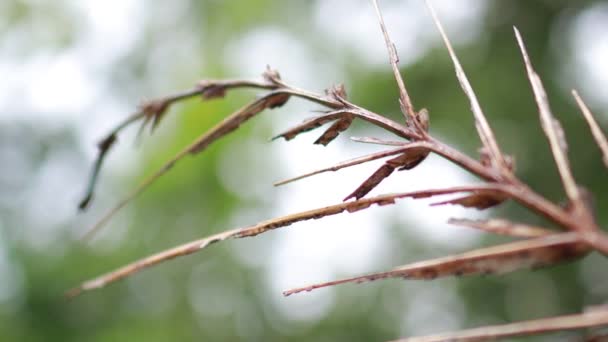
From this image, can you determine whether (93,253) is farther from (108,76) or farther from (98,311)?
(108,76)

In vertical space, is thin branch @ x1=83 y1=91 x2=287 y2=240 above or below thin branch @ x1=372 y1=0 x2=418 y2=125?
below

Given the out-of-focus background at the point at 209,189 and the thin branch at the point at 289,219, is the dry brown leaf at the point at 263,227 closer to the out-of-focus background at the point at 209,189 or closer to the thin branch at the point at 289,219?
the thin branch at the point at 289,219

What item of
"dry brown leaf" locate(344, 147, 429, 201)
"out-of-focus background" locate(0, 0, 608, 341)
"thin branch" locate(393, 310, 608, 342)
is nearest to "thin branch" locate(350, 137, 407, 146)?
"dry brown leaf" locate(344, 147, 429, 201)

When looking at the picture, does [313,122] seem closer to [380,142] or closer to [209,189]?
[380,142]

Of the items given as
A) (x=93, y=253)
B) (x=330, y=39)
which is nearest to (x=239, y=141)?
(x=330, y=39)

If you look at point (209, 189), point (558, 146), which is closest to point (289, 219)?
point (558, 146)

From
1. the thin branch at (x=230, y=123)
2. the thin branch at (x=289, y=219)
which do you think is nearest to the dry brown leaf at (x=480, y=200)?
the thin branch at (x=289, y=219)

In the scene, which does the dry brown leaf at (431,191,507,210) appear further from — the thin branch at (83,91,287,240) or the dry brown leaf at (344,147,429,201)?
the thin branch at (83,91,287,240)
